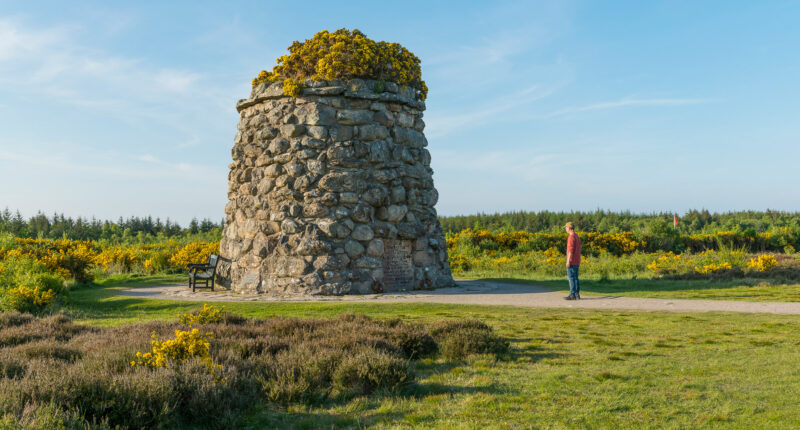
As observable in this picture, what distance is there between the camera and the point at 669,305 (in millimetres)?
9711

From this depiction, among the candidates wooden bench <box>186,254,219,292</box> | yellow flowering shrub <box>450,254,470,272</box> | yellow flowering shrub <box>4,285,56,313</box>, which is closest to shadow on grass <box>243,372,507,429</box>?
yellow flowering shrub <box>4,285,56,313</box>

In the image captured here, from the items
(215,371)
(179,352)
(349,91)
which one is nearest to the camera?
(215,371)

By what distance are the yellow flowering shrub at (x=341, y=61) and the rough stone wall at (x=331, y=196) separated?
308 millimetres

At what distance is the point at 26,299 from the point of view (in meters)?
10.2

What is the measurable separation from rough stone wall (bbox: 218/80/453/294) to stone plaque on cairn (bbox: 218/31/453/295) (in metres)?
0.03

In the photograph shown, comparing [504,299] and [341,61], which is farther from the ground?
[341,61]

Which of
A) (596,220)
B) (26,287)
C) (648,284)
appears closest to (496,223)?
(596,220)

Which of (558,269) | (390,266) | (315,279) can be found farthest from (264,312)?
(558,269)

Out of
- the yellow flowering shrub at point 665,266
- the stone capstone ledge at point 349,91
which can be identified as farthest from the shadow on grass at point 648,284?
the stone capstone ledge at point 349,91

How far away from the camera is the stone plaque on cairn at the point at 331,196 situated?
40.4ft

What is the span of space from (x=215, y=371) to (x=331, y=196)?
8.34 m

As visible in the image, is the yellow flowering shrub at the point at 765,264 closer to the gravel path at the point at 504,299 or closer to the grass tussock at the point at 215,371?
the gravel path at the point at 504,299

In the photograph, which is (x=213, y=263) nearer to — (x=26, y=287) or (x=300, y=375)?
(x=26, y=287)

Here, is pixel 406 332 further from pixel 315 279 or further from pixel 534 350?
pixel 315 279
